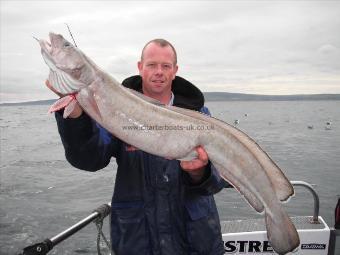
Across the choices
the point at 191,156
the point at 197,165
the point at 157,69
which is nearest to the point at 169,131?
the point at 191,156

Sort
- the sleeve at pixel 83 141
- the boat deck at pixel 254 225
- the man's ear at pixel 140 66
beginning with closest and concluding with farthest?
the sleeve at pixel 83 141 < the man's ear at pixel 140 66 < the boat deck at pixel 254 225

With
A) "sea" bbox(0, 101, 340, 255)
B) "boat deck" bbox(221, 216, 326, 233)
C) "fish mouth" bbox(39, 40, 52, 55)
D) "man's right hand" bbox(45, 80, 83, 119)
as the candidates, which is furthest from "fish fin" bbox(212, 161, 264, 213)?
"sea" bbox(0, 101, 340, 255)

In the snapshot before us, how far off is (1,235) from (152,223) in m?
11.9

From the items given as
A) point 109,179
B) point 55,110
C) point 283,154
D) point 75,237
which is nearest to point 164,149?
point 55,110

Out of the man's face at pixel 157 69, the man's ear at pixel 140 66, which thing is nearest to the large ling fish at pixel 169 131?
the man's face at pixel 157 69

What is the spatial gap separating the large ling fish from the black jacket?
0.33 metres

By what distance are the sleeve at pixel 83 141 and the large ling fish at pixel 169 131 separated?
0.15 metres

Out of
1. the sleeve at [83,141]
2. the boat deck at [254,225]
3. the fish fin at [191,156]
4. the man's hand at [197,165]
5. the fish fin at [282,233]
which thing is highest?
the sleeve at [83,141]

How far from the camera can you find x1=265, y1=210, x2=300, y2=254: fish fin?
11.5 ft

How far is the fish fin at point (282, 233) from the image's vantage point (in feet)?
11.5

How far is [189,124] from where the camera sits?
3.61 m

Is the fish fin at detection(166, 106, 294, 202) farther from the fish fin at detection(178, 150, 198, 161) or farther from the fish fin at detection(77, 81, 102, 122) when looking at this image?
the fish fin at detection(77, 81, 102, 122)

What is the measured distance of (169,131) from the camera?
3.57 m

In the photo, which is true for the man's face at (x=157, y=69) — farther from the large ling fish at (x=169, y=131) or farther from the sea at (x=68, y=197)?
the sea at (x=68, y=197)
